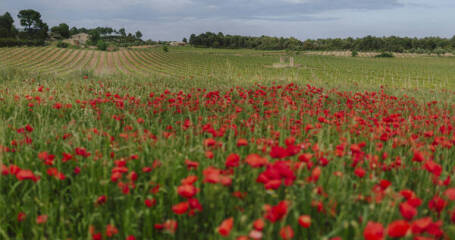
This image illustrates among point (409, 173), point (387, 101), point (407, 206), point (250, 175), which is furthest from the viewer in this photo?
point (387, 101)

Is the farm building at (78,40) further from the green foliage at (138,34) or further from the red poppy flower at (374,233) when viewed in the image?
the red poppy flower at (374,233)

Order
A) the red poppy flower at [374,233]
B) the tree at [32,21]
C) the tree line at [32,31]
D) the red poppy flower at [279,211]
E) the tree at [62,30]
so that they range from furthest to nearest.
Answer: the tree at [62,30], the tree at [32,21], the tree line at [32,31], the red poppy flower at [279,211], the red poppy flower at [374,233]

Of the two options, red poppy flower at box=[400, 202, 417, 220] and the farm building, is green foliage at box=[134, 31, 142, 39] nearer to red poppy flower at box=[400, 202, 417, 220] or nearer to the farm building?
the farm building

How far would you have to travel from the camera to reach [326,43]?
141625 millimetres

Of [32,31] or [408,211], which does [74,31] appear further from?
[408,211]

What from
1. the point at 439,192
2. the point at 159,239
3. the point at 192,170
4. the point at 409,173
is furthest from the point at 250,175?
the point at 409,173

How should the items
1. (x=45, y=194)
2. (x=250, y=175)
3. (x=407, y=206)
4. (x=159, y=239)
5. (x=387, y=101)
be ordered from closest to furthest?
(x=407, y=206), (x=159, y=239), (x=45, y=194), (x=250, y=175), (x=387, y=101)

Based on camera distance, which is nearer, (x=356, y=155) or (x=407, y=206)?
(x=407, y=206)

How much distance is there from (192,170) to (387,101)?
242 inches

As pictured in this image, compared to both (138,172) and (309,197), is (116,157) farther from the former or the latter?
(309,197)

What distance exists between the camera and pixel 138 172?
2.45m

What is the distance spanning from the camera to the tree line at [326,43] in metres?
128

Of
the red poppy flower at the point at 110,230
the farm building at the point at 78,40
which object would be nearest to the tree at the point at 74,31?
the farm building at the point at 78,40

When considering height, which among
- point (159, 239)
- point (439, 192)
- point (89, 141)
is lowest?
point (159, 239)
